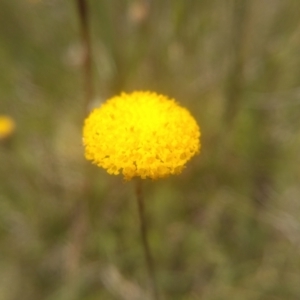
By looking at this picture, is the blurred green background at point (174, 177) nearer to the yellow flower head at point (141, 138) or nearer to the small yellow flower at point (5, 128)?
the small yellow flower at point (5, 128)

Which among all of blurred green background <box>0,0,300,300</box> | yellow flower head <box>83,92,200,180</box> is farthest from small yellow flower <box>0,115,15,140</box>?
yellow flower head <box>83,92,200,180</box>

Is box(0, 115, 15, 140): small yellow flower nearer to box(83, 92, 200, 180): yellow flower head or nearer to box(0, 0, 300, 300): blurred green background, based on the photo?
box(0, 0, 300, 300): blurred green background

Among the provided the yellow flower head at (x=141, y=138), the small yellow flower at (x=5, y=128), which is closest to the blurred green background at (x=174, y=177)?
the small yellow flower at (x=5, y=128)

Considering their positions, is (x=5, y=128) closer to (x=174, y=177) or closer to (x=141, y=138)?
(x=174, y=177)

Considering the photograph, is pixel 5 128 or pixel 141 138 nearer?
pixel 141 138

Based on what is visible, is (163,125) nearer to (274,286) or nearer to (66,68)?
(274,286)

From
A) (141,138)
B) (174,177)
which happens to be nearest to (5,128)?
(174,177)
